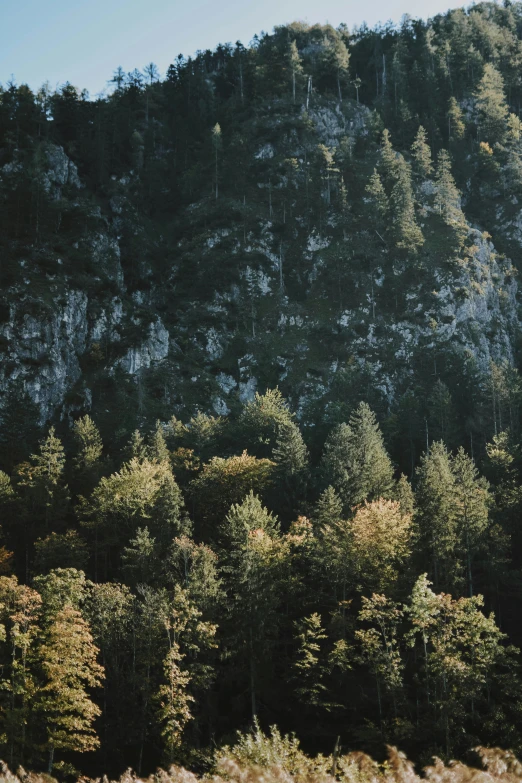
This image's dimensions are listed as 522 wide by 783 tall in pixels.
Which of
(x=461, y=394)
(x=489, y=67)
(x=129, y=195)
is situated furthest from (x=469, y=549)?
(x=489, y=67)

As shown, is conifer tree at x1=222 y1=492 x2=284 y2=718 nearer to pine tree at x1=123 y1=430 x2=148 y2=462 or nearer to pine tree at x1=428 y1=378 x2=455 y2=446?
pine tree at x1=123 y1=430 x2=148 y2=462

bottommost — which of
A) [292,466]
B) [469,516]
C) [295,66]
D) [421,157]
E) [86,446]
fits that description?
[469,516]

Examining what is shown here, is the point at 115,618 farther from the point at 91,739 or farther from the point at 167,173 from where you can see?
the point at 167,173

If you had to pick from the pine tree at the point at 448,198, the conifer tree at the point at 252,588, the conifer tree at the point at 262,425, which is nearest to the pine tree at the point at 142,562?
the conifer tree at the point at 252,588

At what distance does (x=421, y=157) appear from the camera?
445 ft

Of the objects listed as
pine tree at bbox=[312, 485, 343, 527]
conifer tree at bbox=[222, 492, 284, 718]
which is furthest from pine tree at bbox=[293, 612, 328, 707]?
pine tree at bbox=[312, 485, 343, 527]

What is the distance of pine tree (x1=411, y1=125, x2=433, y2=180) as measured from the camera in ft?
441

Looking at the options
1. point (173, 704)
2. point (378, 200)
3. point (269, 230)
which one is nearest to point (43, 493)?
point (173, 704)

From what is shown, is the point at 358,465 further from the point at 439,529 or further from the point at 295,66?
the point at 295,66

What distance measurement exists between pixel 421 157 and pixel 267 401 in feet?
242

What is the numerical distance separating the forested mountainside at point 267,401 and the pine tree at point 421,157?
33.6 inches

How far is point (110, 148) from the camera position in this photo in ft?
465

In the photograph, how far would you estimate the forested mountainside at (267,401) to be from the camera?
43.8 metres

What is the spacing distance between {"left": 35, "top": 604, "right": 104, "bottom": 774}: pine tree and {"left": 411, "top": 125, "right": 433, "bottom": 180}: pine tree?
114748mm
